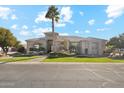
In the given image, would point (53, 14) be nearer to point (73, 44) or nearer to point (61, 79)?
point (73, 44)

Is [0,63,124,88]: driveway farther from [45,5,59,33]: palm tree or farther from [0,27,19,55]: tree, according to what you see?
[0,27,19,55]: tree

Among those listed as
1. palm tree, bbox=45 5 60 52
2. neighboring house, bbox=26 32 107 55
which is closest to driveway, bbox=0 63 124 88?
palm tree, bbox=45 5 60 52

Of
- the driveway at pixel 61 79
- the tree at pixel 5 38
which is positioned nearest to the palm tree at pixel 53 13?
the tree at pixel 5 38

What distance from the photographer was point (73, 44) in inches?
2208

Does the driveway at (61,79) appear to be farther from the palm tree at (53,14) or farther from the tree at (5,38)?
the tree at (5,38)

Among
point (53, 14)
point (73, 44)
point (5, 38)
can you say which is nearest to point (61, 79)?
point (53, 14)

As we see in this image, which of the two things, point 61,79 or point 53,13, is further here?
point 53,13

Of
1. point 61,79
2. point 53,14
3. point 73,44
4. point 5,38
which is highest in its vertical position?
point 53,14

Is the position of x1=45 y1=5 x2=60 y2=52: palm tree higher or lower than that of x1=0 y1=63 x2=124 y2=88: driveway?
higher

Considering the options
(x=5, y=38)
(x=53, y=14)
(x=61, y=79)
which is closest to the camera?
(x=61, y=79)

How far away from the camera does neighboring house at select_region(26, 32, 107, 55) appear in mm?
54031

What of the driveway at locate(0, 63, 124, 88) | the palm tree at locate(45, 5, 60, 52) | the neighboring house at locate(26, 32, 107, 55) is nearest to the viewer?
the driveway at locate(0, 63, 124, 88)
